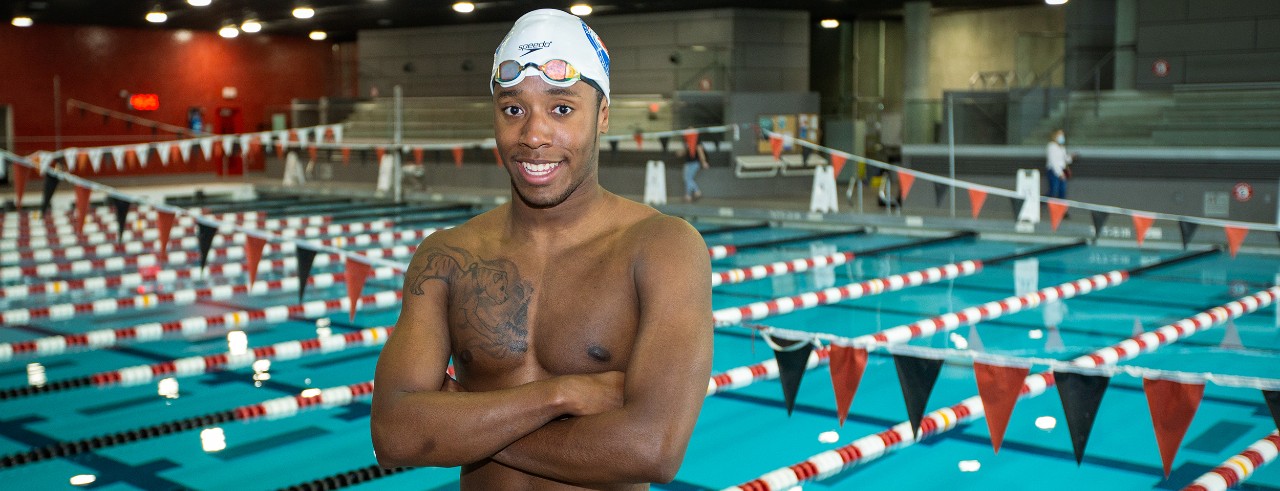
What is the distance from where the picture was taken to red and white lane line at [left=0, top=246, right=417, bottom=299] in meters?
8.96

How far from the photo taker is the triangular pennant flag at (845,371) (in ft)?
15.1

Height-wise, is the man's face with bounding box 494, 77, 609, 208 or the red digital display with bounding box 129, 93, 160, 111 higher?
the red digital display with bounding box 129, 93, 160, 111

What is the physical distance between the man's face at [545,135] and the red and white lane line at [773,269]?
7662 mm

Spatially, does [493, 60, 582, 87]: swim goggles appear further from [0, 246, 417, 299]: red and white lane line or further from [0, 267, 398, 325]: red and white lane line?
[0, 246, 417, 299]: red and white lane line

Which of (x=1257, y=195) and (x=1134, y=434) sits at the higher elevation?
(x=1257, y=195)

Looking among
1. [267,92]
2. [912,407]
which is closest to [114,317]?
[912,407]

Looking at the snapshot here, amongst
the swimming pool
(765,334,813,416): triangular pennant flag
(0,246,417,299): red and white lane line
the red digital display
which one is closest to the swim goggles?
the swimming pool

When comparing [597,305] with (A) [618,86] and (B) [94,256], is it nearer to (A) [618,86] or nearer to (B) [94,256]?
(B) [94,256]

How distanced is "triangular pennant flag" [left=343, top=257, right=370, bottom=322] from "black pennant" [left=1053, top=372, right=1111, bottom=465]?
410cm

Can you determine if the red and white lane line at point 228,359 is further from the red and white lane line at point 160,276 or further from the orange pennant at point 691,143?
the orange pennant at point 691,143

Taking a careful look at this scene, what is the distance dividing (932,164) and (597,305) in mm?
15863

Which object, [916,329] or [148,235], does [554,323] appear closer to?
[916,329]

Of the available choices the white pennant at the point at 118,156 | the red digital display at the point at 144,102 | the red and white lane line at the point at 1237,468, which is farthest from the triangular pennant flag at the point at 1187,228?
the red digital display at the point at 144,102

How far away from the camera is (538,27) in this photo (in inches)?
63.1
